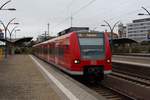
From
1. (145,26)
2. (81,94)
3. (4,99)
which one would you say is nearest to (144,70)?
(81,94)

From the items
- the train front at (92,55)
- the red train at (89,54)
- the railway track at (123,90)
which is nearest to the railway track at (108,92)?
the railway track at (123,90)

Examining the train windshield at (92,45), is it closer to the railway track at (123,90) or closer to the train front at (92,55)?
the train front at (92,55)

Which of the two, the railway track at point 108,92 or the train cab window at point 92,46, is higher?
the train cab window at point 92,46

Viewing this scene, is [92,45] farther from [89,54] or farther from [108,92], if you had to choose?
[108,92]

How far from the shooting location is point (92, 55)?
1916 centimetres

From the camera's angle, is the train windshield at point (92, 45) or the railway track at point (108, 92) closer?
the railway track at point (108, 92)

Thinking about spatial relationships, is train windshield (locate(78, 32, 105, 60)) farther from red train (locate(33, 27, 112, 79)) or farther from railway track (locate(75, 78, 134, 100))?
railway track (locate(75, 78, 134, 100))

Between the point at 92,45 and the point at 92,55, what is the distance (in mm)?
652

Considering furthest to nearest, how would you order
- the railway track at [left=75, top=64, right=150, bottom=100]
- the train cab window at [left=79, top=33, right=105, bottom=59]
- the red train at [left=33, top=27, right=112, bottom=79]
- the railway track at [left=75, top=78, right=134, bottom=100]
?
the train cab window at [left=79, top=33, right=105, bottom=59] < the red train at [left=33, top=27, right=112, bottom=79] < the railway track at [left=75, top=64, right=150, bottom=100] < the railway track at [left=75, top=78, right=134, bottom=100]

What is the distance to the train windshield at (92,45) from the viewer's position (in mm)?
19111

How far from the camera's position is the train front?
61.8 feet

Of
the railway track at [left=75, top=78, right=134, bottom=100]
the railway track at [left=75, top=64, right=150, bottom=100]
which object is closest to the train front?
the railway track at [left=75, top=78, right=134, bottom=100]

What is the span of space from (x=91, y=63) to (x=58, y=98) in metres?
7.86

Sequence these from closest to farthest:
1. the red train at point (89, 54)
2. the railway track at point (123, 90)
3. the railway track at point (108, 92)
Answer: the railway track at point (108, 92) → the railway track at point (123, 90) → the red train at point (89, 54)
